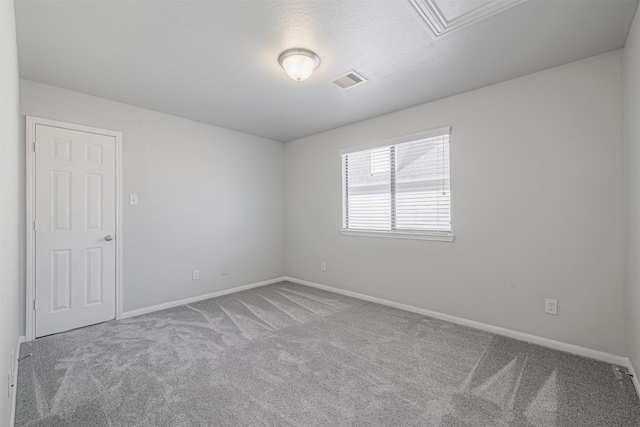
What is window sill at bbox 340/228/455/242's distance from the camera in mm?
3211

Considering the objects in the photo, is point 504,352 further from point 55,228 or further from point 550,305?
point 55,228

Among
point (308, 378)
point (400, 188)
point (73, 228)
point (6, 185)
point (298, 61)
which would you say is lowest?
point (308, 378)

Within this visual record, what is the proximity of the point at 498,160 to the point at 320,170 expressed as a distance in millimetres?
2452

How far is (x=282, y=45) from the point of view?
221 cm

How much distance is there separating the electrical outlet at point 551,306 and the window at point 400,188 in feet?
3.22

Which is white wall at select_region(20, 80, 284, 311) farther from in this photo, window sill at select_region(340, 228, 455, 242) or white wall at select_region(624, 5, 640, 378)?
white wall at select_region(624, 5, 640, 378)

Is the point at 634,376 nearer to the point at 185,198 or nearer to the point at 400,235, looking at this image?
the point at 400,235

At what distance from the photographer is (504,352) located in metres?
2.46

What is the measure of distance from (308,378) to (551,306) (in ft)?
7.31

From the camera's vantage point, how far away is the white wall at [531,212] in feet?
7.61

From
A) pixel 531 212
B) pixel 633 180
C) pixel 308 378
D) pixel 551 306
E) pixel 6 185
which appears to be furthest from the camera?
pixel 531 212

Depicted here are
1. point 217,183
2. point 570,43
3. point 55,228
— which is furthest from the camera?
point 217,183

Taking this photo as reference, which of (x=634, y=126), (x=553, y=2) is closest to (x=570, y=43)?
(x=553, y=2)

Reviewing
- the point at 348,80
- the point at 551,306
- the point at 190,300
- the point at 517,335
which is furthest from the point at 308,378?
the point at 348,80
